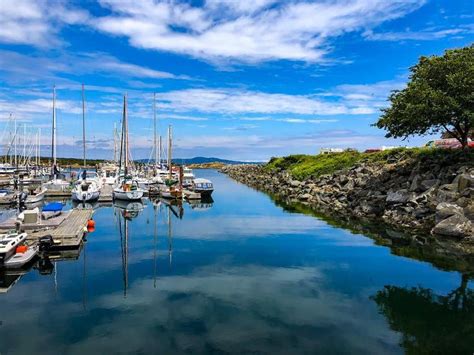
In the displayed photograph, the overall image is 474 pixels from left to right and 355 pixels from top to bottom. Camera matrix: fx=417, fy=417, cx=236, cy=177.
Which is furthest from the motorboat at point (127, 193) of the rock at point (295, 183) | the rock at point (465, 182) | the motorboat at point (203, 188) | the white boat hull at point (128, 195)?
the rock at point (465, 182)

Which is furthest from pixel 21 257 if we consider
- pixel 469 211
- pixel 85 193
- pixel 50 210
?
pixel 85 193

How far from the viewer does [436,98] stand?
4322 centimetres

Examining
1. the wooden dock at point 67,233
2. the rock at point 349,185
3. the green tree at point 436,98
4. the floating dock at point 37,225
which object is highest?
the green tree at point 436,98

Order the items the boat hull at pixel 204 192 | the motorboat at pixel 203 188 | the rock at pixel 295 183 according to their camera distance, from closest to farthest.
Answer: the boat hull at pixel 204 192 < the motorboat at pixel 203 188 < the rock at pixel 295 183

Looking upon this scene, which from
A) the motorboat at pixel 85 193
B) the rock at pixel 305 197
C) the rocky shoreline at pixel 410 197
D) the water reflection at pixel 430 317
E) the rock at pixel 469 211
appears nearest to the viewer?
the water reflection at pixel 430 317

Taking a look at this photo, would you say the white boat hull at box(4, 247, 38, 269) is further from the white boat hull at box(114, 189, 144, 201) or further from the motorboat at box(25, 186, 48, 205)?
the white boat hull at box(114, 189, 144, 201)

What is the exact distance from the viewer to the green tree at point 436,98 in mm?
42812

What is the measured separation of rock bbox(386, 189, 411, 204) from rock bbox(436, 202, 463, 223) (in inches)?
301

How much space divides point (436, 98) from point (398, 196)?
11.5 metres

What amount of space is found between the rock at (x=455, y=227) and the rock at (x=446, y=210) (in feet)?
1.20

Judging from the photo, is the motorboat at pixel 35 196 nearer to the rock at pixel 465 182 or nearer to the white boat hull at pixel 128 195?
the white boat hull at pixel 128 195

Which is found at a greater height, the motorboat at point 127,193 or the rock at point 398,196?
the rock at point 398,196

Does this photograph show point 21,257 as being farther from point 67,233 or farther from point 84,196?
point 84,196

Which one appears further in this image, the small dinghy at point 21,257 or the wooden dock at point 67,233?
the wooden dock at point 67,233
